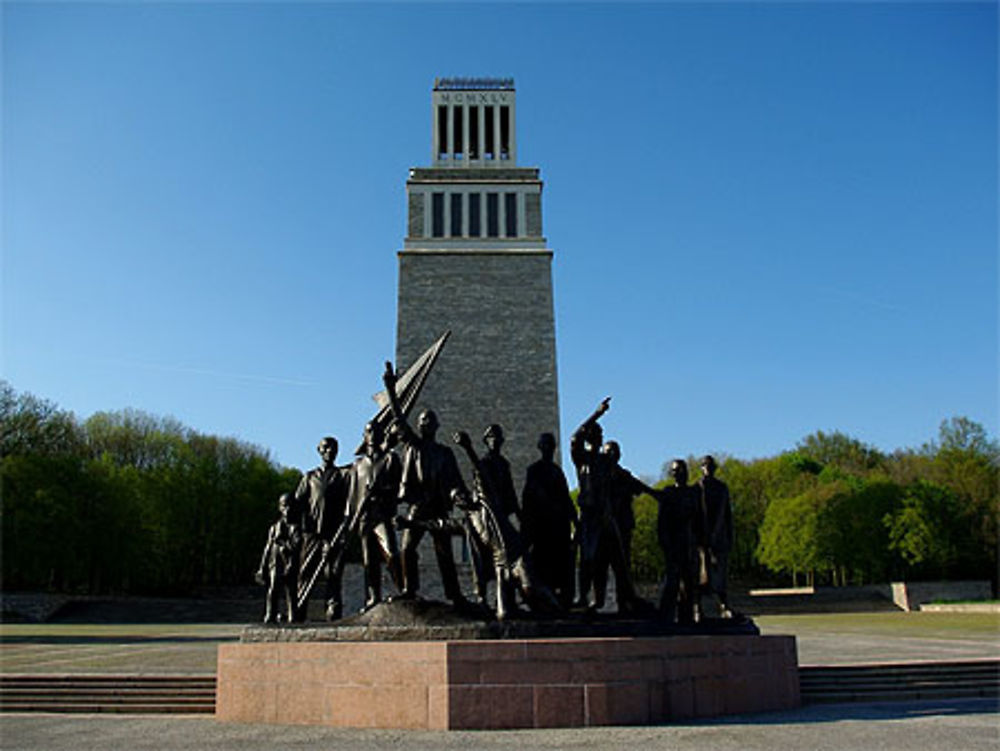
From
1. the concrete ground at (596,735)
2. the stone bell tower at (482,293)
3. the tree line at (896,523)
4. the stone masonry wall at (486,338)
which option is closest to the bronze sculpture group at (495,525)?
the concrete ground at (596,735)

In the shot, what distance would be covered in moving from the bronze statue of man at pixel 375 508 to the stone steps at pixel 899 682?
4987mm

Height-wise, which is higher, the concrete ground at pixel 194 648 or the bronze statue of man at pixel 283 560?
the bronze statue of man at pixel 283 560

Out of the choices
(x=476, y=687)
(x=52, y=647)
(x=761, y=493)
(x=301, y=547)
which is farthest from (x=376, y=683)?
(x=761, y=493)

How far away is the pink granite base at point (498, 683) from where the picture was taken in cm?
793

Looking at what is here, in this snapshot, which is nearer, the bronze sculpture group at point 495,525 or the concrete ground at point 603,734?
the concrete ground at point 603,734

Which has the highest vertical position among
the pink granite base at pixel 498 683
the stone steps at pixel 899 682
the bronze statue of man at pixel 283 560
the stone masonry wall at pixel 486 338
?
the stone masonry wall at pixel 486 338

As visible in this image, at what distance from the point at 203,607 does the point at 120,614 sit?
328 cm

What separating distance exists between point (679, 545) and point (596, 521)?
1.42m

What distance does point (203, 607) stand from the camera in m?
38.2

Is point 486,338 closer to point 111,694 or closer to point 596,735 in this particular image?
point 111,694

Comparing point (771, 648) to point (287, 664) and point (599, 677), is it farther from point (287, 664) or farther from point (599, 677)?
point (287, 664)

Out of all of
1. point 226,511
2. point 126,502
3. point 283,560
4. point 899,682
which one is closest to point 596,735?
point 283,560

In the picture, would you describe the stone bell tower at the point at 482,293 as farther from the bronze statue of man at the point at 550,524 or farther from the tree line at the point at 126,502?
the bronze statue of man at the point at 550,524

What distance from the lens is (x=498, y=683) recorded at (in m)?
7.96
